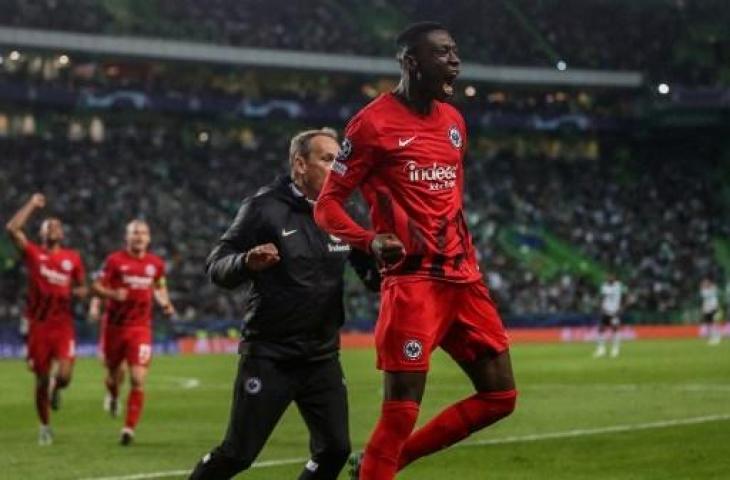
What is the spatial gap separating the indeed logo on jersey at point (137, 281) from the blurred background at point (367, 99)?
27.0 m

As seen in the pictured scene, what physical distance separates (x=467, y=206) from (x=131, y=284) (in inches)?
1807

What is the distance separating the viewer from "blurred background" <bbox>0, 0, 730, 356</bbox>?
5553 centimetres

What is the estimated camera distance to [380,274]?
863 cm

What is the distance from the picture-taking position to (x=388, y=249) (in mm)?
7773

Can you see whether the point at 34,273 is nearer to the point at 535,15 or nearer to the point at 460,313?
the point at 460,313

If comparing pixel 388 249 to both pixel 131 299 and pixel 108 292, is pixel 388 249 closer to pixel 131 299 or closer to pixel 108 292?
pixel 108 292

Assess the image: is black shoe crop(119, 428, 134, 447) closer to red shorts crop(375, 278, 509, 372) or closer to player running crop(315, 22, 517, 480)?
player running crop(315, 22, 517, 480)

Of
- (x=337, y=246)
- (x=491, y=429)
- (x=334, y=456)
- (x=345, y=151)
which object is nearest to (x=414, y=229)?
(x=345, y=151)

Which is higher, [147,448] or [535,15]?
[535,15]

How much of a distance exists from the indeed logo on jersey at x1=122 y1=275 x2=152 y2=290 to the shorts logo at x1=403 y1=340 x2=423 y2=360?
10.8m

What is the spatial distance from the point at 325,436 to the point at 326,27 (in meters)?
61.3

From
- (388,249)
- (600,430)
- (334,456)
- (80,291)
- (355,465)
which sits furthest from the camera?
(80,291)

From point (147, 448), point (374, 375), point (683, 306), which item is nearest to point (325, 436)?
point (147, 448)

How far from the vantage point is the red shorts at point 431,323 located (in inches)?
324
